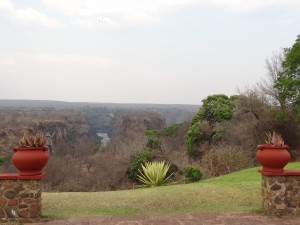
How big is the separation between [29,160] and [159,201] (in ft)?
9.46

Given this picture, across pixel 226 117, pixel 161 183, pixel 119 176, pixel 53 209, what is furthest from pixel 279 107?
pixel 53 209

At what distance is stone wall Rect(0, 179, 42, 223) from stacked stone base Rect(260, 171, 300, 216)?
13.6 ft

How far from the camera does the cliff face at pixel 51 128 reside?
48.7m

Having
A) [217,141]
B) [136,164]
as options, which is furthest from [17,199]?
[217,141]

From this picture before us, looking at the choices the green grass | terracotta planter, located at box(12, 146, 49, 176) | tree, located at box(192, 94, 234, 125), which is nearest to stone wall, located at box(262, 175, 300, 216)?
the green grass

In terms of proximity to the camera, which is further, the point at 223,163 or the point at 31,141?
the point at 223,163

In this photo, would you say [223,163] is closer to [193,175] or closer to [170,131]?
[193,175]

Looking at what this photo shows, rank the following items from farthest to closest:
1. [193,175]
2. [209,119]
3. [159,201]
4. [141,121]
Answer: [141,121] < [209,119] < [193,175] < [159,201]

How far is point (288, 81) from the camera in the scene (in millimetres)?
17672

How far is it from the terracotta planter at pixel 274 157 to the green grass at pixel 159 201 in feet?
3.21

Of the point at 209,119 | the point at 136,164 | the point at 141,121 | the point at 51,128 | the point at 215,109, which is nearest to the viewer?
the point at 136,164

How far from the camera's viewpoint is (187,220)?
20.2 ft

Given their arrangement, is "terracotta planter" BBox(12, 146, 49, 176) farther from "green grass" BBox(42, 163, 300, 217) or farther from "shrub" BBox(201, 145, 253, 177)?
"shrub" BBox(201, 145, 253, 177)

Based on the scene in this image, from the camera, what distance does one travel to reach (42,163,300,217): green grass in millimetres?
6926
